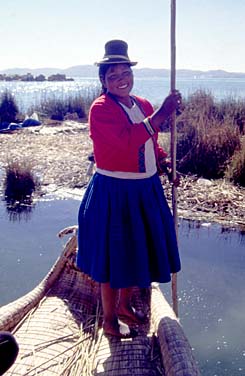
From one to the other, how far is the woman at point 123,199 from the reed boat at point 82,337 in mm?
258

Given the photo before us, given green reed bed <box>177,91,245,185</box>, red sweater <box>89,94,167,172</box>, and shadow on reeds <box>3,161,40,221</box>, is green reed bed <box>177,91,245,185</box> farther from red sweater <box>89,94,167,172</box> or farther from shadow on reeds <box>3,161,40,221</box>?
red sweater <box>89,94,167,172</box>

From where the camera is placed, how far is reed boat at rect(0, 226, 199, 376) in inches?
73.5

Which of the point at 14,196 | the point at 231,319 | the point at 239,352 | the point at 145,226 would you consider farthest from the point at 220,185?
the point at 145,226

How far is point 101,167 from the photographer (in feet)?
6.22

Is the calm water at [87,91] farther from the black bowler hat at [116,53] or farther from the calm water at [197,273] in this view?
the black bowler hat at [116,53]

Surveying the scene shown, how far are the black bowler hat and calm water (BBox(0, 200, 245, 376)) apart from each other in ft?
5.57

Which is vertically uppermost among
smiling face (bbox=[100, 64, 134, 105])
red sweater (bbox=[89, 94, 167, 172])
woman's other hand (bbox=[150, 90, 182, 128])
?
smiling face (bbox=[100, 64, 134, 105])

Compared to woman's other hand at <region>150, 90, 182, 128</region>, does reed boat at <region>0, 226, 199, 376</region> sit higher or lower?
lower

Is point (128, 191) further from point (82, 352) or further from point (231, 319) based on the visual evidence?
point (231, 319)

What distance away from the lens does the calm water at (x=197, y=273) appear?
289 cm

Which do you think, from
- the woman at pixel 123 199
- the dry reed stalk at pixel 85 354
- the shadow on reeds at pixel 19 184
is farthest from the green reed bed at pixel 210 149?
the woman at pixel 123 199

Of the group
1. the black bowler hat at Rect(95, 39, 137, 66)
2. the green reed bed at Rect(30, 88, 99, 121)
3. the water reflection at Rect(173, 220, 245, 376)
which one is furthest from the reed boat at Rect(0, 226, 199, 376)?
the green reed bed at Rect(30, 88, 99, 121)

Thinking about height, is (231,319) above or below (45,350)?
below

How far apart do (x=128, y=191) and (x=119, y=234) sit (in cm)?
16
